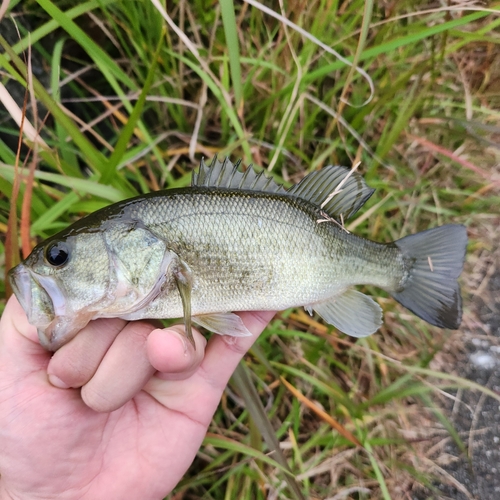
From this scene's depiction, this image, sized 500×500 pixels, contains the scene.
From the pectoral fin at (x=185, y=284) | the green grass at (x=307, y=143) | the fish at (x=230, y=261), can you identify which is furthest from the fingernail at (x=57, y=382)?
the green grass at (x=307, y=143)

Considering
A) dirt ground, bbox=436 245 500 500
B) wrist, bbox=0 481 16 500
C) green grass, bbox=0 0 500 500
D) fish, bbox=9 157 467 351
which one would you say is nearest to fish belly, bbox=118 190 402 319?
fish, bbox=9 157 467 351

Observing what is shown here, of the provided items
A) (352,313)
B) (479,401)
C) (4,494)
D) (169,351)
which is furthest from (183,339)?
(479,401)

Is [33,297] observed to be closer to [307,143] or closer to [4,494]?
[4,494]

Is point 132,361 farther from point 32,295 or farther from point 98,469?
point 98,469

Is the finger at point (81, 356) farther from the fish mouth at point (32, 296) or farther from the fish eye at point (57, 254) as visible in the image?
the fish eye at point (57, 254)

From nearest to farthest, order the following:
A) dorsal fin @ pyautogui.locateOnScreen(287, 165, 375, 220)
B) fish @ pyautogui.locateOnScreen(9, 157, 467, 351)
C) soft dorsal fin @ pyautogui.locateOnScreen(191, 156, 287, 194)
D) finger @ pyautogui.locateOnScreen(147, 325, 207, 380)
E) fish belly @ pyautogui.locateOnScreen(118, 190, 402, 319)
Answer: finger @ pyautogui.locateOnScreen(147, 325, 207, 380)
fish @ pyautogui.locateOnScreen(9, 157, 467, 351)
fish belly @ pyautogui.locateOnScreen(118, 190, 402, 319)
soft dorsal fin @ pyautogui.locateOnScreen(191, 156, 287, 194)
dorsal fin @ pyautogui.locateOnScreen(287, 165, 375, 220)

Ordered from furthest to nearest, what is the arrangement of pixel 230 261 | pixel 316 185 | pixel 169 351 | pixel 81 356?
pixel 316 185
pixel 230 261
pixel 81 356
pixel 169 351

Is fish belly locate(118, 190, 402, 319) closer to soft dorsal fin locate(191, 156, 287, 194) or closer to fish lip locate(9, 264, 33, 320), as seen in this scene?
soft dorsal fin locate(191, 156, 287, 194)
